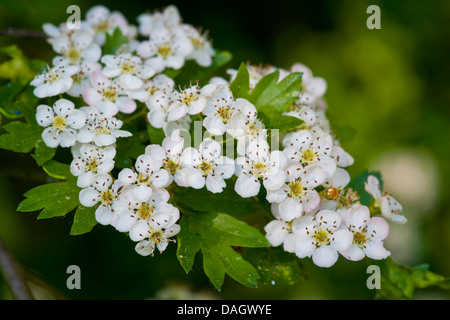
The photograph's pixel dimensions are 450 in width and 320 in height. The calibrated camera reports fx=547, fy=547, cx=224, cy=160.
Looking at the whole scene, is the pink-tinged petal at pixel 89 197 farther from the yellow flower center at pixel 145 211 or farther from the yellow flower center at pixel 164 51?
the yellow flower center at pixel 164 51

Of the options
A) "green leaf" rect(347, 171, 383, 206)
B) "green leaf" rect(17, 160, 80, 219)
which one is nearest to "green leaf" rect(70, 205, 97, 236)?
"green leaf" rect(17, 160, 80, 219)

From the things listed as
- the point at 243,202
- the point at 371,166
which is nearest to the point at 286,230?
the point at 243,202

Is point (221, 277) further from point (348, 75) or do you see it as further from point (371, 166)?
point (348, 75)

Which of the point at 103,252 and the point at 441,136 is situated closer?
the point at 103,252

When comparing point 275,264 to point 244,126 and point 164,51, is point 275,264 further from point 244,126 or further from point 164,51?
point 164,51

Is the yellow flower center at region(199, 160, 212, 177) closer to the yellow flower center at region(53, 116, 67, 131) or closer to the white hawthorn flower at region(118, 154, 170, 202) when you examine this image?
the white hawthorn flower at region(118, 154, 170, 202)

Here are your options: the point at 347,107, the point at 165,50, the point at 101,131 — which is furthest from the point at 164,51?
the point at 347,107

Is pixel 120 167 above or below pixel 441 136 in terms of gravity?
→ below
